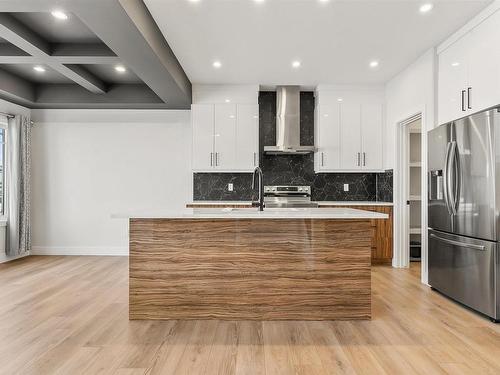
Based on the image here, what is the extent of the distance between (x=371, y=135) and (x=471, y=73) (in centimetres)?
213

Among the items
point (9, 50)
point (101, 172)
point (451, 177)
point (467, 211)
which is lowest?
point (467, 211)

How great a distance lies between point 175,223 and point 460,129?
2633 mm

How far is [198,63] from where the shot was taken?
4.52 m

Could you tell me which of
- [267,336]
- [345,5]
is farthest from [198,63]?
[267,336]

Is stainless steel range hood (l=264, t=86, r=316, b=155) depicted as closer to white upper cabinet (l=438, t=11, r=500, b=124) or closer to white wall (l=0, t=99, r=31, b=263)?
white upper cabinet (l=438, t=11, r=500, b=124)

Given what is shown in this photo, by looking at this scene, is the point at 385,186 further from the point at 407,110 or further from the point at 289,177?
the point at 289,177

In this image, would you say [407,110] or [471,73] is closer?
[471,73]

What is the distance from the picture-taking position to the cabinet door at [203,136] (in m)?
5.42

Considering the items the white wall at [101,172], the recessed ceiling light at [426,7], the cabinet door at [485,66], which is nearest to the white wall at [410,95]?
the cabinet door at [485,66]

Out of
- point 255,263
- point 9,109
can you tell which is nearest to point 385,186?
point 255,263

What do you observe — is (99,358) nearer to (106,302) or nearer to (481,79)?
(106,302)

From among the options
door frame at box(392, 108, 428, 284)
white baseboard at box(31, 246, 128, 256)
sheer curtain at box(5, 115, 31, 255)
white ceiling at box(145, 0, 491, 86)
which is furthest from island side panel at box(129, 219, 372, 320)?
sheer curtain at box(5, 115, 31, 255)

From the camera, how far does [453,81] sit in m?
3.64

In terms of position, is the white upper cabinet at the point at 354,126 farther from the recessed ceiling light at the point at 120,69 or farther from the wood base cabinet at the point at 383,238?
the recessed ceiling light at the point at 120,69
